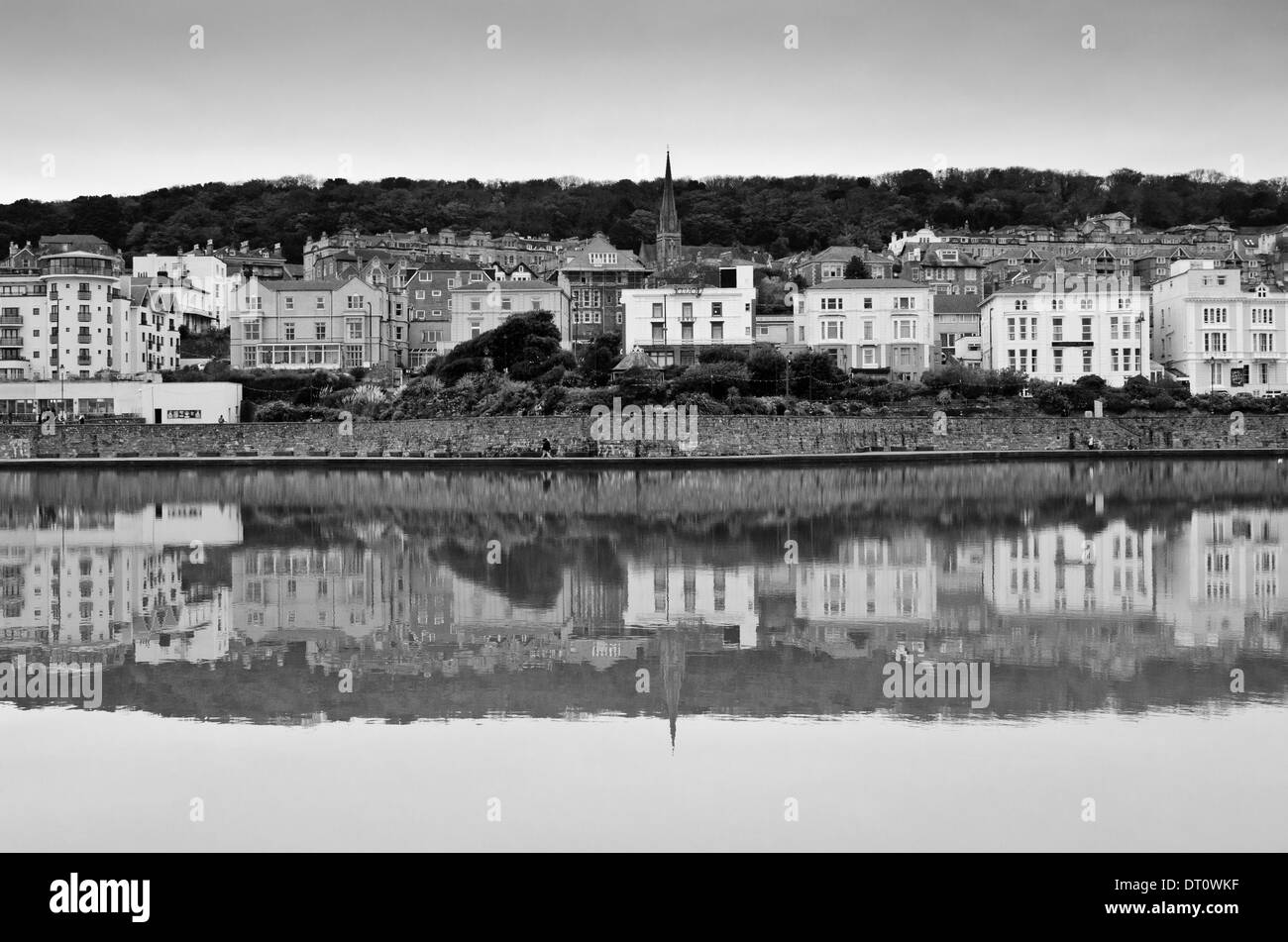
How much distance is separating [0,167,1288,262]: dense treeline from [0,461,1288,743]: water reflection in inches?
2723

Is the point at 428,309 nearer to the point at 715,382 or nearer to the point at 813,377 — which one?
the point at 715,382

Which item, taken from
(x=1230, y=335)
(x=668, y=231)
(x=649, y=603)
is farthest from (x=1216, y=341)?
(x=649, y=603)

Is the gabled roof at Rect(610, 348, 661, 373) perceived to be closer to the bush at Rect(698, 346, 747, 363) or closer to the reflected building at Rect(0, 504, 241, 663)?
the bush at Rect(698, 346, 747, 363)

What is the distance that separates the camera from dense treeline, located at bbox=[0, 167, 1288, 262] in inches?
3760

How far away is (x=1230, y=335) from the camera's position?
5509cm

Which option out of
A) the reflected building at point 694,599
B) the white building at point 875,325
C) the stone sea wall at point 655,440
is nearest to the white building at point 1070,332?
the white building at point 875,325

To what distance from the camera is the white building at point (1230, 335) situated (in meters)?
55.0

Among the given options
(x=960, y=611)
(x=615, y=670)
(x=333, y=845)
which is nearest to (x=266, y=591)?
(x=615, y=670)

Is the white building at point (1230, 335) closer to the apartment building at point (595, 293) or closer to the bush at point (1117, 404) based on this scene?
the bush at point (1117, 404)

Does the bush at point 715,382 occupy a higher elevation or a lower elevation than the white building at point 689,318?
lower

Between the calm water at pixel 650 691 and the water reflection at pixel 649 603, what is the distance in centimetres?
7

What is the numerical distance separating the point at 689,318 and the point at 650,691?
148ft
